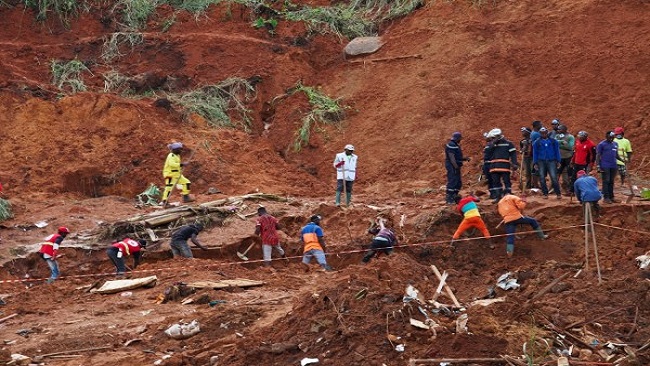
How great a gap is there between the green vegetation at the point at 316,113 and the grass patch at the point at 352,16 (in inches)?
102

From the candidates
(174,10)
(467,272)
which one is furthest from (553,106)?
(174,10)

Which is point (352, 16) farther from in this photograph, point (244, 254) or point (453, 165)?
point (244, 254)

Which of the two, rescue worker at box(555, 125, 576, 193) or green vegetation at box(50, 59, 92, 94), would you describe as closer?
rescue worker at box(555, 125, 576, 193)

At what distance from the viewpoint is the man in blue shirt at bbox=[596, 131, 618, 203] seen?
16969mm

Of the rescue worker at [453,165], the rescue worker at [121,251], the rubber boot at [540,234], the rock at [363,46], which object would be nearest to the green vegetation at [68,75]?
the rock at [363,46]

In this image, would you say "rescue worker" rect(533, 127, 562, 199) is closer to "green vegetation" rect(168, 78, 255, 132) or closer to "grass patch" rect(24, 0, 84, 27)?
"green vegetation" rect(168, 78, 255, 132)

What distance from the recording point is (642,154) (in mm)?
20750

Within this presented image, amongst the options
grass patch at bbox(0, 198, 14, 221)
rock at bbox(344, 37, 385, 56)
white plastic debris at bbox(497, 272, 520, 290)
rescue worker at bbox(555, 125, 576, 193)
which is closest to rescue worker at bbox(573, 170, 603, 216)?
white plastic debris at bbox(497, 272, 520, 290)

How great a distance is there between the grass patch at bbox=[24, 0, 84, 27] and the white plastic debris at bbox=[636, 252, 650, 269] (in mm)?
17750

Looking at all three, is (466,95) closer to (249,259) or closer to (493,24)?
(493,24)

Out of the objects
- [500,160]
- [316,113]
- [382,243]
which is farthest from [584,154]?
[316,113]

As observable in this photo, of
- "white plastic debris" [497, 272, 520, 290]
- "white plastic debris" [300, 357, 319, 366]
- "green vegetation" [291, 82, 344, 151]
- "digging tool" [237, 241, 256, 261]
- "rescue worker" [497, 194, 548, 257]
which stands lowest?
"white plastic debris" [300, 357, 319, 366]

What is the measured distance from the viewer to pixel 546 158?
17234mm

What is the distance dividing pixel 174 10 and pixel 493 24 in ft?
28.4
